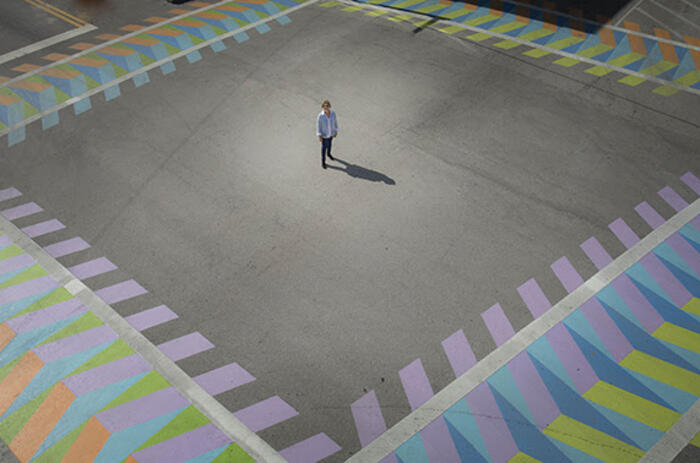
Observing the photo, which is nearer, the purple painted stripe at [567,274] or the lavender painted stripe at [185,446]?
the lavender painted stripe at [185,446]

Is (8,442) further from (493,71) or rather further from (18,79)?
(493,71)

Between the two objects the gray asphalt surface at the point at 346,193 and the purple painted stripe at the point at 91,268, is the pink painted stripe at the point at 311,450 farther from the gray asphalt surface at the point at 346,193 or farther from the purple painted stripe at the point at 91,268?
the purple painted stripe at the point at 91,268

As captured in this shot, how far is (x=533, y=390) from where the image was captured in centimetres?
859

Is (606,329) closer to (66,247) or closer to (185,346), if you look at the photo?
(185,346)

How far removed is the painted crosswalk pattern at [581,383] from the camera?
7922mm

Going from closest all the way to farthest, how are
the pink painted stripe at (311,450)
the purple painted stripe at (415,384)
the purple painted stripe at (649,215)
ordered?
the pink painted stripe at (311,450)
the purple painted stripe at (415,384)
the purple painted stripe at (649,215)

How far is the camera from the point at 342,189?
1225 cm

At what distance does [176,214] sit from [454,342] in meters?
6.72

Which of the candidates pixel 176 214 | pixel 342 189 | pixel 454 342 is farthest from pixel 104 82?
pixel 454 342

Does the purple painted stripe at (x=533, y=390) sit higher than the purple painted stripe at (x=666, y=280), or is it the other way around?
the purple painted stripe at (x=666, y=280)

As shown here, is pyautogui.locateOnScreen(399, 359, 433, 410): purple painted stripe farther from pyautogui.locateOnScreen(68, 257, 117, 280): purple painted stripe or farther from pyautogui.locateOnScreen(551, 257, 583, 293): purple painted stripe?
pyautogui.locateOnScreen(68, 257, 117, 280): purple painted stripe

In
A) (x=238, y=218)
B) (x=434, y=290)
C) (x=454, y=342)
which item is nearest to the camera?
(x=454, y=342)

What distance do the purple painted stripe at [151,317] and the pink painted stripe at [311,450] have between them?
11.4ft

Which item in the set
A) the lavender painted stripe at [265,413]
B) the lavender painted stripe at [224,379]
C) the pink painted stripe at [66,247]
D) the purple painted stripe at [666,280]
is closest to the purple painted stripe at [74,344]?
the lavender painted stripe at [224,379]
